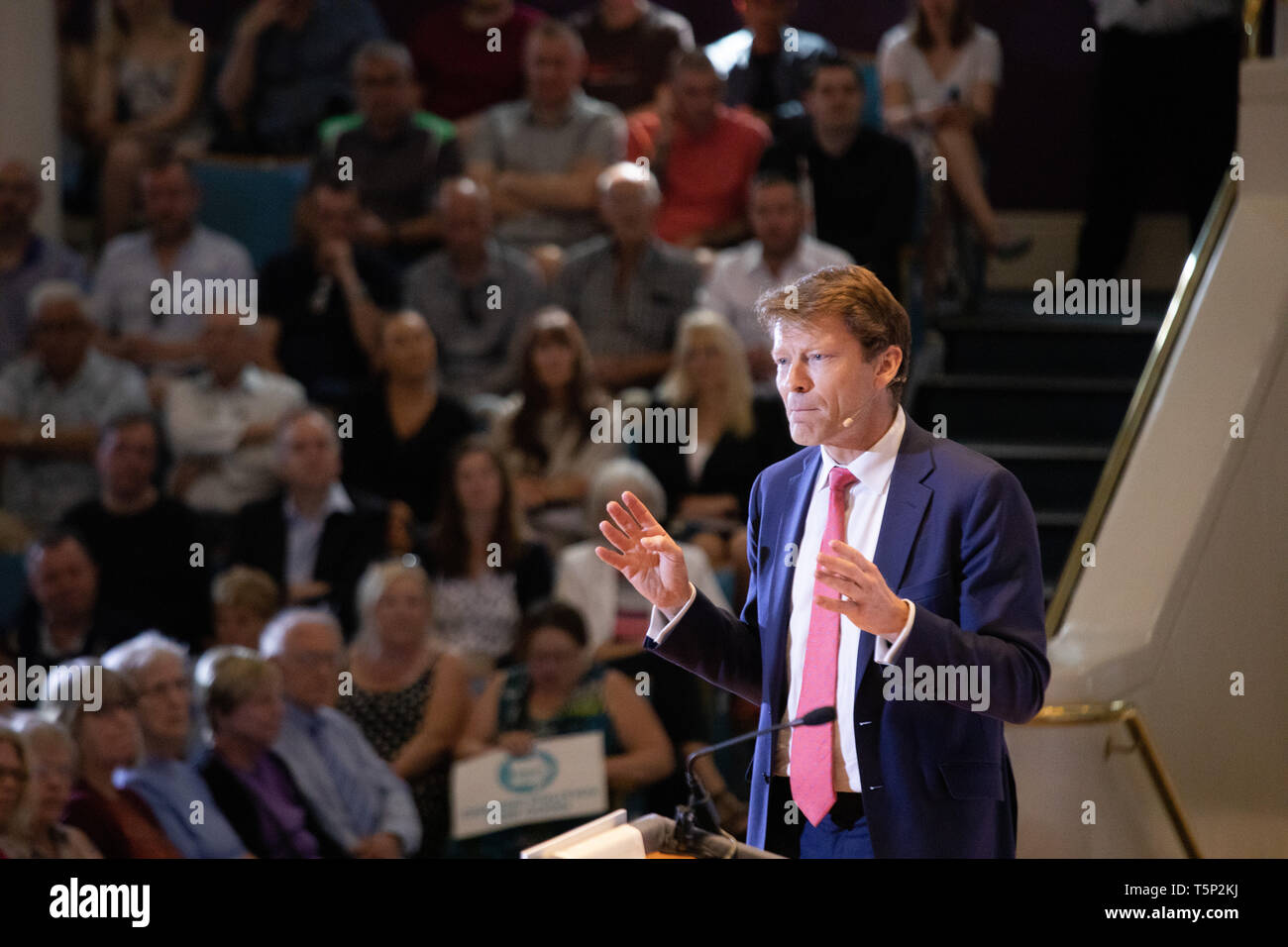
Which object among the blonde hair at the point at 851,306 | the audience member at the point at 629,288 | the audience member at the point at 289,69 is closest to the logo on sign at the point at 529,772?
the audience member at the point at 629,288

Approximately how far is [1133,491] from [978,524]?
273 centimetres

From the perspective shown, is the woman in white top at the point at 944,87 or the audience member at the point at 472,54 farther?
the audience member at the point at 472,54

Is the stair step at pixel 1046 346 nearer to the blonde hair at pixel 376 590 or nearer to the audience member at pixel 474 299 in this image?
the audience member at pixel 474 299

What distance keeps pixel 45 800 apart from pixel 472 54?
3495mm

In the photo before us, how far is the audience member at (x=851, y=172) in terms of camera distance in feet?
17.9

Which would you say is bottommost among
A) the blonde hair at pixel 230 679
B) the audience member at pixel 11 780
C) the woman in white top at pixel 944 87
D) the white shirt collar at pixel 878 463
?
the audience member at pixel 11 780

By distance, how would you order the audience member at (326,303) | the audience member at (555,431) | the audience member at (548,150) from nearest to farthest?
the audience member at (555,431)
the audience member at (326,303)
the audience member at (548,150)

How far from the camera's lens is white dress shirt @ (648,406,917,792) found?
218 centimetres

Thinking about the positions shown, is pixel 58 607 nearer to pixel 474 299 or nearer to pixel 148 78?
pixel 474 299

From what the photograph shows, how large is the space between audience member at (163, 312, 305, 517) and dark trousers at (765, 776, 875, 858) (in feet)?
10.9

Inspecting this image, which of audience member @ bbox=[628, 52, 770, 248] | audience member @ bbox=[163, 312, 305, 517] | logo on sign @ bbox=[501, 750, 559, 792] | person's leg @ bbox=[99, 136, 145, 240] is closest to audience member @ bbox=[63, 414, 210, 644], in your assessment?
audience member @ bbox=[163, 312, 305, 517]

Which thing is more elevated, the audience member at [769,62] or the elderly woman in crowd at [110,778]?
the audience member at [769,62]

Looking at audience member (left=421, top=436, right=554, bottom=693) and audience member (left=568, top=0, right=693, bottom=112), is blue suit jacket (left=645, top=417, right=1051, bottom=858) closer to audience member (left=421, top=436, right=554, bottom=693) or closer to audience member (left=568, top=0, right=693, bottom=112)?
audience member (left=421, top=436, right=554, bottom=693)

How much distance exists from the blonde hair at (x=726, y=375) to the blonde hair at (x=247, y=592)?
4.44ft
